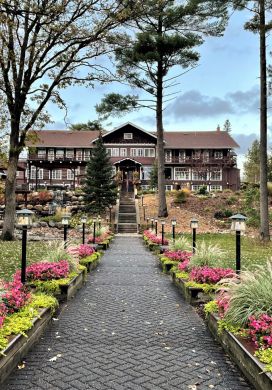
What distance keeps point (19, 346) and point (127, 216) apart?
2503 cm

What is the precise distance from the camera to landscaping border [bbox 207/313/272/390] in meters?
3.18

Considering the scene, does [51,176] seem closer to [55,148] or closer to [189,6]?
[55,148]

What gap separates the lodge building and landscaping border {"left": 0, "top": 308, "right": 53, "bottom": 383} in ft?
147

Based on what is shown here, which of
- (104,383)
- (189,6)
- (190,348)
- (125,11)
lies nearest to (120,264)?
(190,348)

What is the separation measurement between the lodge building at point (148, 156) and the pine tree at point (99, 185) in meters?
18.9

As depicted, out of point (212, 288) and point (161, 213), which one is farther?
point (161, 213)

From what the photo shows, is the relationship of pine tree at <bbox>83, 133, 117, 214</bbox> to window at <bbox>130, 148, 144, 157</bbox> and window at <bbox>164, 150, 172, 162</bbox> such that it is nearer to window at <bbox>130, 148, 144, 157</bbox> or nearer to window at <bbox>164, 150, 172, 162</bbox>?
window at <bbox>130, 148, 144, 157</bbox>

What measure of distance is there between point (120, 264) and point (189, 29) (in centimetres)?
1805

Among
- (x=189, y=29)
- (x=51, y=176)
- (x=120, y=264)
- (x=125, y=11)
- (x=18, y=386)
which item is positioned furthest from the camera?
(x=51, y=176)

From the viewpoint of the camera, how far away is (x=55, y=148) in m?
52.1

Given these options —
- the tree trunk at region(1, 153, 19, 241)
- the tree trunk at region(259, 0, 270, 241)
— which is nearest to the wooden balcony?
the tree trunk at region(259, 0, 270, 241)

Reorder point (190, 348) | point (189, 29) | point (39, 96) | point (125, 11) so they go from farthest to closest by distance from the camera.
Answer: point (189, 29) → point (39, 96) → point (125, 11) → point (190, 348)

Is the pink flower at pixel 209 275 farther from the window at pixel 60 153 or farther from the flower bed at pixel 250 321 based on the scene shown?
the window at pixel 60 153

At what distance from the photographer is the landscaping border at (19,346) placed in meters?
3.49
